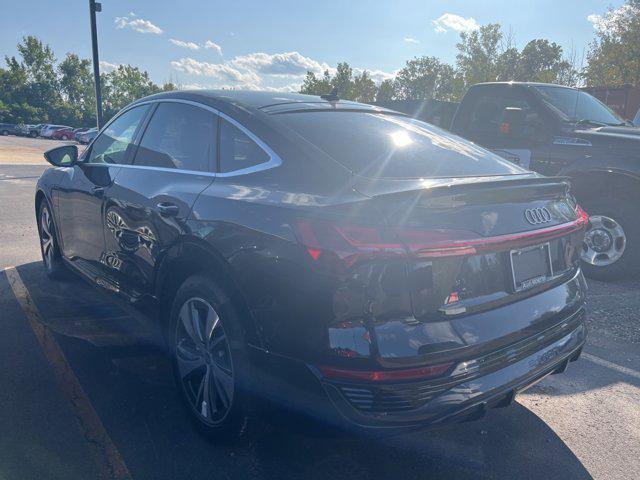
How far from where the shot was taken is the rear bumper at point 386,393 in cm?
215

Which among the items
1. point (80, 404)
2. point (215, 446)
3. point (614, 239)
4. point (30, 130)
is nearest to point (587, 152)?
point (614, 239)

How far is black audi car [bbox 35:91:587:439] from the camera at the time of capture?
7.02ft

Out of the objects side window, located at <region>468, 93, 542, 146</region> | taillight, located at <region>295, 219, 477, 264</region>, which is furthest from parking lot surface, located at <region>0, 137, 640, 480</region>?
side window, located at <region>468, 93, 542, 146</region>

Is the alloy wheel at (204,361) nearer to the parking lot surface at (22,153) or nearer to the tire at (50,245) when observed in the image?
the tire at (50,245)

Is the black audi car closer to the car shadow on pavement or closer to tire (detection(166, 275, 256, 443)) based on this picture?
tire (detection(166, 275, 256, 443))

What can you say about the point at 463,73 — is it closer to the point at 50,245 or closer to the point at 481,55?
the point at 481,55

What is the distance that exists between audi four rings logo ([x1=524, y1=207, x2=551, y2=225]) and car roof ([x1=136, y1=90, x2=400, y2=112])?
1407 millimetres

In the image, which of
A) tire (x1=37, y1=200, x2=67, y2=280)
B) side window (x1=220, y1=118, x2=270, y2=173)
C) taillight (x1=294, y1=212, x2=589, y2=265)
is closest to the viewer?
taillight (x1=294, y1=212, x2=589, y2=265)

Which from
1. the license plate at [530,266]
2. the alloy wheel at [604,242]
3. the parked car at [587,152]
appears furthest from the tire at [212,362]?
the alloy wheel at [604,242]

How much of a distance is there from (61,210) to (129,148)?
1319 mm

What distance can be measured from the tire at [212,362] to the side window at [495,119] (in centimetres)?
464

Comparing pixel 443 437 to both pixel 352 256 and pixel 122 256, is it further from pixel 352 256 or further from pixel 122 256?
pixel 122 256

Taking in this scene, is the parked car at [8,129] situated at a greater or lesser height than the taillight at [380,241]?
lesser

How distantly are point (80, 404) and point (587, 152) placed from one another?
5.13 metres
